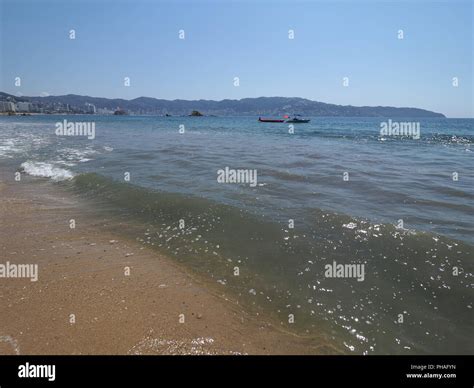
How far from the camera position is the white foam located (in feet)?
47.5

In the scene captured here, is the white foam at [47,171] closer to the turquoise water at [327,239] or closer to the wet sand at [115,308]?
the turquoise water at [327,239]

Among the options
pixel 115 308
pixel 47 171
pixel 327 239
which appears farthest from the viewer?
pixel 47 171

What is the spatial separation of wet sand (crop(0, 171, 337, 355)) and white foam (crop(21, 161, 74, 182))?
7.46m

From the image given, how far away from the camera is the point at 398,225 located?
8.33m

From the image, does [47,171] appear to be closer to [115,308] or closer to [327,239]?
[115,308]

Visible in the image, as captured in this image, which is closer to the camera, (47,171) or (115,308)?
(115,308)

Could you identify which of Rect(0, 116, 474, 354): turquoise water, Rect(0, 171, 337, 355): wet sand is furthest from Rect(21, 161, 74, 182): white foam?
Rect(0, 171, 337, 355): wet sand

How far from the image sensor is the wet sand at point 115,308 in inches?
165

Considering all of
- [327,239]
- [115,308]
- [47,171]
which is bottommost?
[115,308]

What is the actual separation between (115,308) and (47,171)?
45.5 feet

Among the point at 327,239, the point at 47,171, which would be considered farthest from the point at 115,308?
the point at 47,171

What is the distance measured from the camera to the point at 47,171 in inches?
623

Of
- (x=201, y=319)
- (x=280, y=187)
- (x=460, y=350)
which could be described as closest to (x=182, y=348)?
(x=201, y=319)
